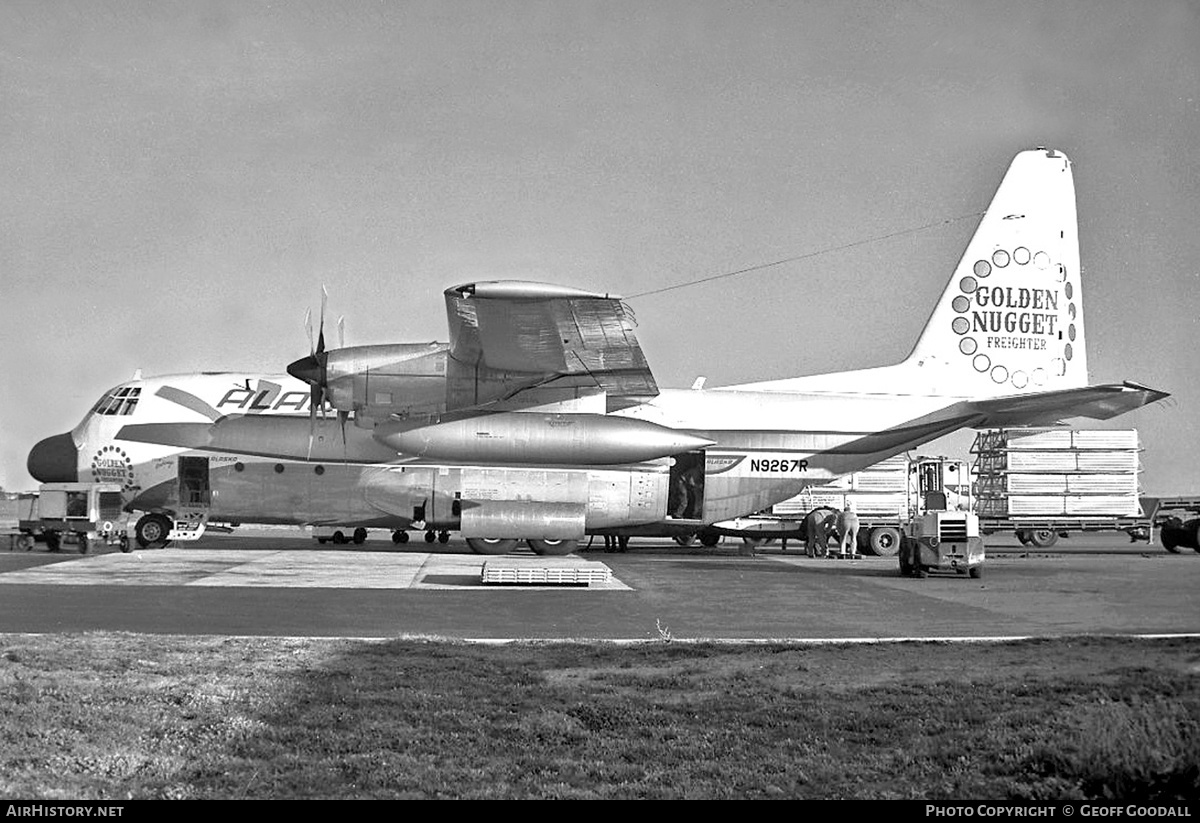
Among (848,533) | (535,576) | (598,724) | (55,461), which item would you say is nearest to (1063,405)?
(848,533)

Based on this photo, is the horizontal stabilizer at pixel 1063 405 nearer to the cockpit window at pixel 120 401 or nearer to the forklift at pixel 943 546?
the forklift at pixel 943 546

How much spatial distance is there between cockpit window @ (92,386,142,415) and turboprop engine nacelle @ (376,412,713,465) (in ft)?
25.8

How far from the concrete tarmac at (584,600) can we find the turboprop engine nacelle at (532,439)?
245 centimetres

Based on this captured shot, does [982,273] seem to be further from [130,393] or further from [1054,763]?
[1054,763]

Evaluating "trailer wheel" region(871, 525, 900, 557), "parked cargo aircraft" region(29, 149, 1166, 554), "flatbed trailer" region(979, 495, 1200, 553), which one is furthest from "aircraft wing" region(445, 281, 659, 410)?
"flatbed trailer" region(979, 495, 1200, 553)

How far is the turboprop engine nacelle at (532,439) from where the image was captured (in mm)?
23391

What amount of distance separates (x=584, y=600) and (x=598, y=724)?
27.4 feet

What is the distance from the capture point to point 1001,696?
7.91m

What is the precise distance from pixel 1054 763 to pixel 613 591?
1160 cm

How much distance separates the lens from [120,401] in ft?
89.8

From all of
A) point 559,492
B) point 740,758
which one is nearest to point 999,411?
point 559,492

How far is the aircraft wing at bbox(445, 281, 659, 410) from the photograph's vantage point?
58.5 feet

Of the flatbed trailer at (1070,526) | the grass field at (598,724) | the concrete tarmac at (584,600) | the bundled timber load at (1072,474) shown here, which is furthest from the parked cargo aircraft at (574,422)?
the grass field at (598,724)
